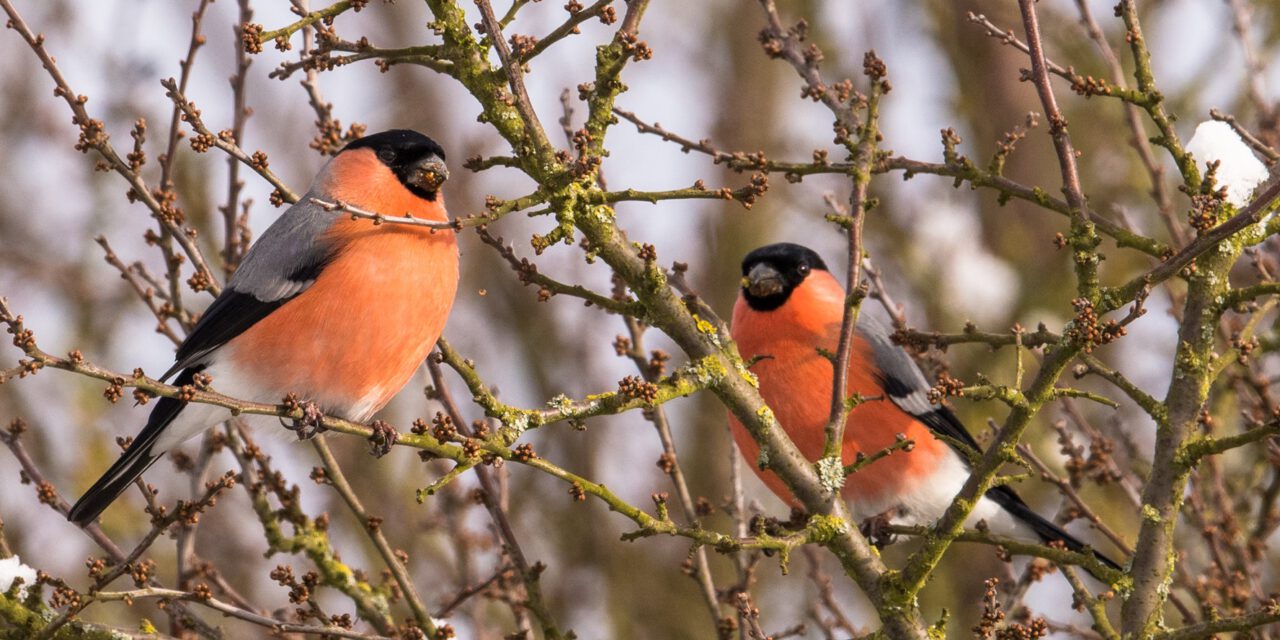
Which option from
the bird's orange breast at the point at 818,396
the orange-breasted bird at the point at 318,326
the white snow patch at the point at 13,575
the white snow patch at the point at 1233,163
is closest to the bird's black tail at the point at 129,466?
the orange-breasted bird at the point at 318,326

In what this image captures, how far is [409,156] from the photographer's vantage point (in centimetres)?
413

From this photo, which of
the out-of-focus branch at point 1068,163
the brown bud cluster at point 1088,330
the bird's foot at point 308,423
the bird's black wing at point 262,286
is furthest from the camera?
the bird's black wing at point 262,286

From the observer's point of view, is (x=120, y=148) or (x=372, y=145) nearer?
(x=372, y=145)

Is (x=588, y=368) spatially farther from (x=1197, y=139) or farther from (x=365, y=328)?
(x=1197, y=139)

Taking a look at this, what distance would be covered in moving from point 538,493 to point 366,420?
3193 millimetres

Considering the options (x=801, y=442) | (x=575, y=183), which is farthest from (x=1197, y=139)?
(x=801, y=442)

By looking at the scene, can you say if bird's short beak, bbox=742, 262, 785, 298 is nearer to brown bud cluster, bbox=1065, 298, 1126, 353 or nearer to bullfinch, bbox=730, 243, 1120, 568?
bullfinch, bbox=730, 243, 1120, 568

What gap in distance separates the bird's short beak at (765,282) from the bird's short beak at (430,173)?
129 cm

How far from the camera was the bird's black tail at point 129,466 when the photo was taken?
355 cm

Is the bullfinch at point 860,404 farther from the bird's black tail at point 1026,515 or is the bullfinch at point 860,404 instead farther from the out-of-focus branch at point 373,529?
the out-of-focus branch at point 373,529

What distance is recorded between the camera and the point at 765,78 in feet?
31.8

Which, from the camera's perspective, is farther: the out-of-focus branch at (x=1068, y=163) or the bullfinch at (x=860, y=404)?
the bullfinch at (x=860, y=404)

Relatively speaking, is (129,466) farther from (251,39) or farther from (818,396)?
(818,396)

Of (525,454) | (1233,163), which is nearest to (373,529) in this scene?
(525,454)
